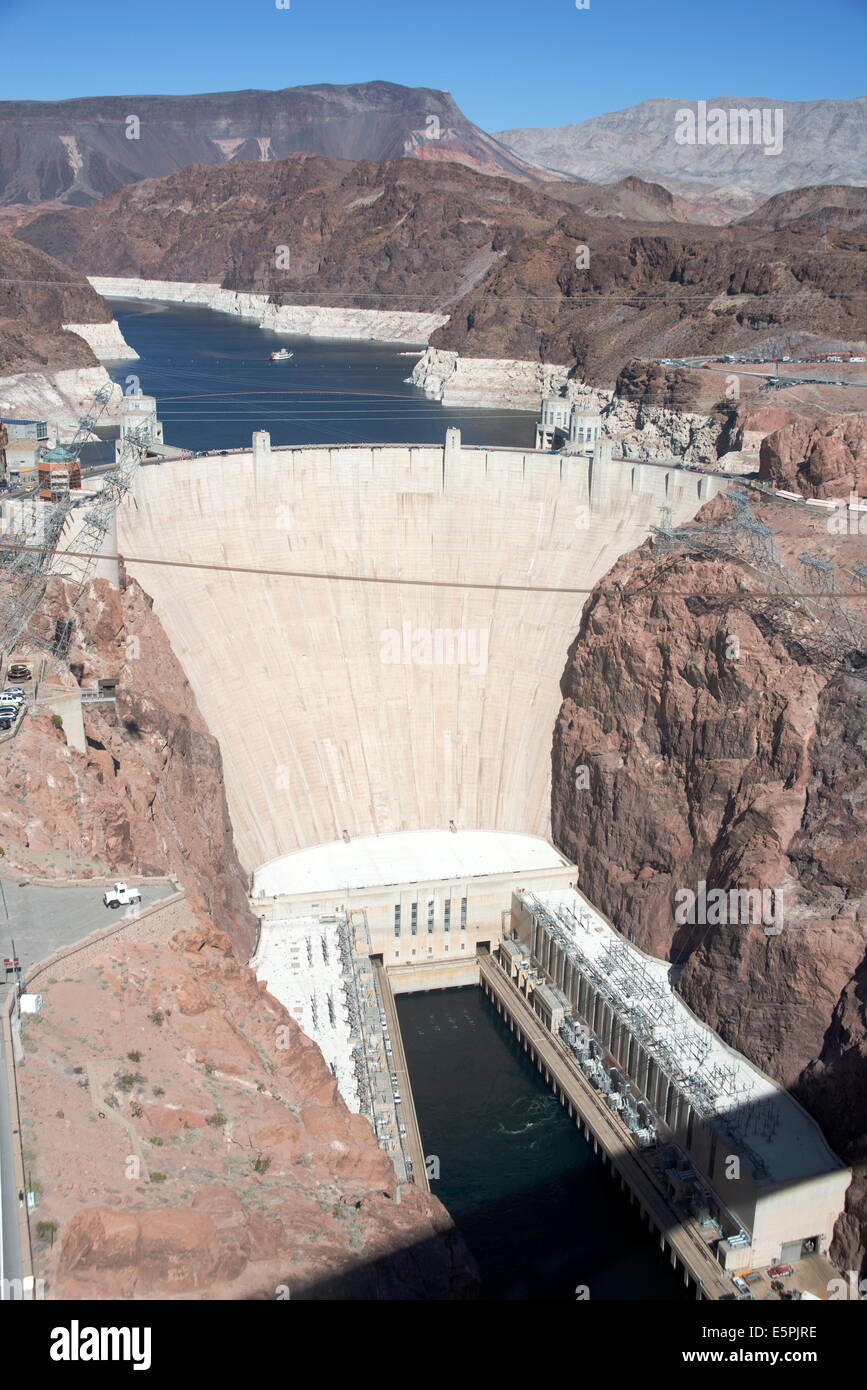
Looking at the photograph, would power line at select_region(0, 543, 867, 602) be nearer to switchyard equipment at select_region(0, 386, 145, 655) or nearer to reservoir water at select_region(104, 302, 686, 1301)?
switchyard equipment at select_region(0, 386, 145, 655)

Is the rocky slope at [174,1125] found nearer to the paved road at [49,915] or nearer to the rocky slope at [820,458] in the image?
the paved road at [49,915]

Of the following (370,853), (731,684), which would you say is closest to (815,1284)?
(731,684)

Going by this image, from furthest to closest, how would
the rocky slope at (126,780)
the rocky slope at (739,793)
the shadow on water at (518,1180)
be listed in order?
1. the rocky slope at (739,793)
2. the shadow on water at (518,1180)
3. the rocky slope at (126,780)

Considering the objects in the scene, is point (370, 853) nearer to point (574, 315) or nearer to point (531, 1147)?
point (531, 1147)

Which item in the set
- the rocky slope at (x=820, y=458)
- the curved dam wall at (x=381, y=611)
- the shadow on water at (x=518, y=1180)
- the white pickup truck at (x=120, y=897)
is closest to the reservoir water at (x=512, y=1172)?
the shadow on water at (x=518, y=1180)

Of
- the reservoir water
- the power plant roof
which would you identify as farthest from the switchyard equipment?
the reservoir water
